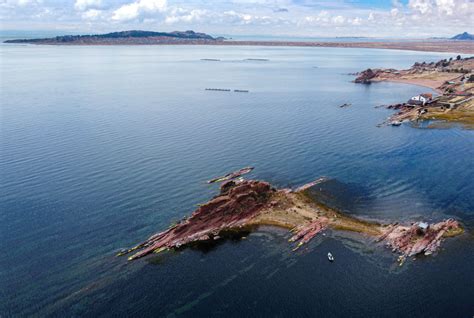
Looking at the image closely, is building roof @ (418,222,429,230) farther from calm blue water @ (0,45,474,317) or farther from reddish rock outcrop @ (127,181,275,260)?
reddish rock outcrop @ (127,181,275,260)

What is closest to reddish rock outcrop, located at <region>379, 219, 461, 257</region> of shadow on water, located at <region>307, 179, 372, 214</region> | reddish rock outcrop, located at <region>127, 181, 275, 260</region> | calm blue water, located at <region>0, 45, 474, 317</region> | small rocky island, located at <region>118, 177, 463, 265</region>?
small rocky island, located at <region>118, 177, 463, 265</region>

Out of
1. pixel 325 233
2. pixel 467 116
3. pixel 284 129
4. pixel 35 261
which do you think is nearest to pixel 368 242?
pixel 325 233

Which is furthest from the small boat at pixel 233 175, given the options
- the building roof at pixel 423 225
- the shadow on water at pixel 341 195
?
the building roof at pixel 423 225

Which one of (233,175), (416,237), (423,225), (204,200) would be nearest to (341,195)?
(423,225)

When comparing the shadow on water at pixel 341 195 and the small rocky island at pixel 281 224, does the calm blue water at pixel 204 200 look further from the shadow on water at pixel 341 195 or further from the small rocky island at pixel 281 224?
the small rocky island at pixel 281 224

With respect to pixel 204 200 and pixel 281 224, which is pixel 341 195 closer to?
pixel 281 224

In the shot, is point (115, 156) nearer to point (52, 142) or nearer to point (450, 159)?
point (52, 142)
